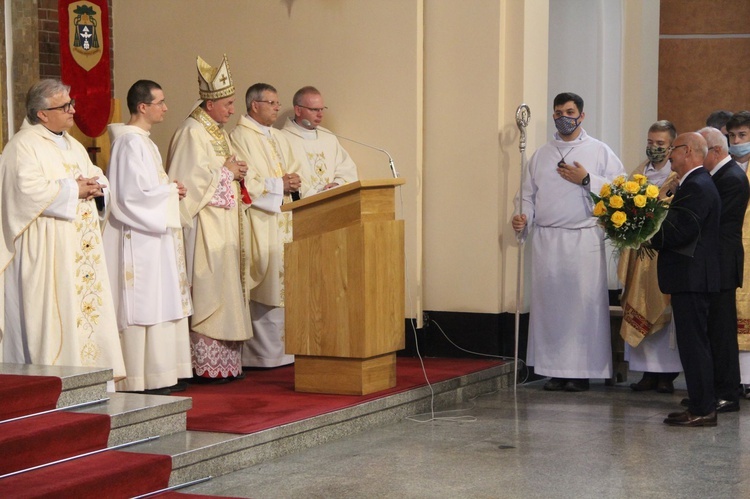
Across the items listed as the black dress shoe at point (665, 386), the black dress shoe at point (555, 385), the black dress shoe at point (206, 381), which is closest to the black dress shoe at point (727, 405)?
the black dress shoe at point (665, 386)

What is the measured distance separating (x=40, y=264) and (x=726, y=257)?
405cm

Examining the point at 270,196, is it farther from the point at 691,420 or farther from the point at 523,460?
the point at 691,420

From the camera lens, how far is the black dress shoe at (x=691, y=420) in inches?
269

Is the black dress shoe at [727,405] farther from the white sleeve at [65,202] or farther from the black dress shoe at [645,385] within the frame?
the white sleeve at [65,202]

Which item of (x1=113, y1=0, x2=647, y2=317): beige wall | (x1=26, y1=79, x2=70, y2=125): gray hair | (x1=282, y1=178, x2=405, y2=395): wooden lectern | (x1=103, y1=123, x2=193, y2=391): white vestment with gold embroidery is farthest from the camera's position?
(x1=113, y1=0, x2=647, y2=317): beige wall

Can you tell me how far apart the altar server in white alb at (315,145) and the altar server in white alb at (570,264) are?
4.50ft

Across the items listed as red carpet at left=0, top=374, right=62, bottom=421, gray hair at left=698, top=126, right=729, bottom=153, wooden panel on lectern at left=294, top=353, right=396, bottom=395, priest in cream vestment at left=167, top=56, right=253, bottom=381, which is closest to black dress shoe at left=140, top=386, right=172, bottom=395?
priest in cream vestment at left=167, top=56, right=253, bottom=381

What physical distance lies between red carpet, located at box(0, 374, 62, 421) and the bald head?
12.0 feet

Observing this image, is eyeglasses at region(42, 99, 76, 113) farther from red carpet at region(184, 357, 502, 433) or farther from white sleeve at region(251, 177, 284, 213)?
white sleeve at region(251, 177, 284, 213)

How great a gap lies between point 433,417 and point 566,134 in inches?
95.4

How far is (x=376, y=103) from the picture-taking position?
8836 mm

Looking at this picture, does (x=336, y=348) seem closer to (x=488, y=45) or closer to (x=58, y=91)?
(x=58, y=91)

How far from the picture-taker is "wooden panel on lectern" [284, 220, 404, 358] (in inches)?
268

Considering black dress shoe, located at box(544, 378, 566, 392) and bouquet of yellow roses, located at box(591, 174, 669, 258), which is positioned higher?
bouquet of yellow roses, located at box(591, 174, 669, 258)
